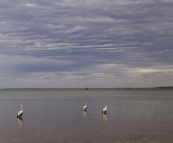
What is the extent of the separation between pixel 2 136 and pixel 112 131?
331 inches

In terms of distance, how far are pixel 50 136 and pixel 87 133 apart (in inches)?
117

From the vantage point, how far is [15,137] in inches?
923

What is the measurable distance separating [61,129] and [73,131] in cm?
150

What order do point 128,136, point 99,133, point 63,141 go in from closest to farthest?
1. point 63,141
2. point 128,136
3. point 99,133

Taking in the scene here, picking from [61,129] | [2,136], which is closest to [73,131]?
[61,129]

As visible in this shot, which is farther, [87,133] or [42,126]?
[42,126]

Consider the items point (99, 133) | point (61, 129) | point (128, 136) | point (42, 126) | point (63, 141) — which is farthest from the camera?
point (42, 126)

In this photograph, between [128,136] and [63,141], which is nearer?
[63,141]

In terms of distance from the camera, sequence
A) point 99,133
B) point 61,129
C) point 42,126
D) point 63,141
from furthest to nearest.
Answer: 1. point 42,126
2. point 61,129
3. point 99,133
4. point 63,141

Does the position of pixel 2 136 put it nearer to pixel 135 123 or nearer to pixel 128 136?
pixel 128 136

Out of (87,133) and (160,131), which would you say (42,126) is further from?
(160,131)

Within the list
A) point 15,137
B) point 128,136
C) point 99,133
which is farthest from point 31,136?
point 128,136

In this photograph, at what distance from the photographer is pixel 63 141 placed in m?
21.3

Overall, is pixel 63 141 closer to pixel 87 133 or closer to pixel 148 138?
pixel 87 133
